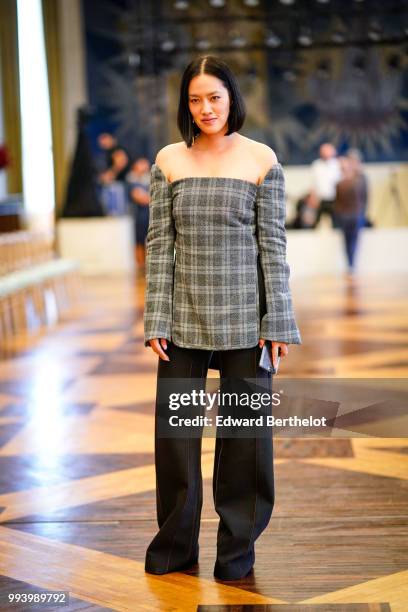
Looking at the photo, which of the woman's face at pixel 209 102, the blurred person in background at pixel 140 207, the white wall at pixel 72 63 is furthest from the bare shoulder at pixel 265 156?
the white wall at pixel 72 63

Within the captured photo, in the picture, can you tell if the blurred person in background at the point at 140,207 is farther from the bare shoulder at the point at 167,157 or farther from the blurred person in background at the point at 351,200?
the bare shoulder at the point at 167,157

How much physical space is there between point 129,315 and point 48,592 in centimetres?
765

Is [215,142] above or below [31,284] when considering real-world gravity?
above

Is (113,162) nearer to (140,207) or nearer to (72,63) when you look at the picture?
(140,207)

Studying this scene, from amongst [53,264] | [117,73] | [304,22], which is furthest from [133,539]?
[117,73]

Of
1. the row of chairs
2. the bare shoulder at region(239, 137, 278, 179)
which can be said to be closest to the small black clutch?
the bare shoulder at region(239, 137, 278, 179)

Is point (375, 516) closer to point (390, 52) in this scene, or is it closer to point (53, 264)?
point (53, 264)

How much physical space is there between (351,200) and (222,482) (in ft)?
40.1

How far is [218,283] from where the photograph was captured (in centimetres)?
315

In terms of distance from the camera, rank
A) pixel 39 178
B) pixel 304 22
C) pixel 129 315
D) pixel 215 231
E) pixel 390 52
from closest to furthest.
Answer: pixel 215 231
pixel 129 315
pixel 304 22
pixel 39 178
pixel 390 52

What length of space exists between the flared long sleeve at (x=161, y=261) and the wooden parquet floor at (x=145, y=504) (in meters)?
0.67

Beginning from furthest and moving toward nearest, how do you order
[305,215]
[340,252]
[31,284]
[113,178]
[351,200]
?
1. [113,178]
2. [305,215]
3. [340,252]
4. [351,200]
5. [31,284]

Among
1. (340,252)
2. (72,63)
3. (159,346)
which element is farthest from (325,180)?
(159,346)

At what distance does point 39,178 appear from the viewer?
19984mm
